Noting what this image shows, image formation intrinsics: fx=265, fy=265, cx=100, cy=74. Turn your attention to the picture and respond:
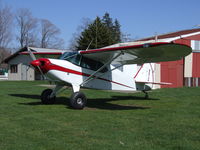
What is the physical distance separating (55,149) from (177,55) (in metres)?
6.96

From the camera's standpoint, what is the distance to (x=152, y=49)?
384 inches

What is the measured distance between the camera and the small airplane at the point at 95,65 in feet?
32.6

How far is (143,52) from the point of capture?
33.9ft

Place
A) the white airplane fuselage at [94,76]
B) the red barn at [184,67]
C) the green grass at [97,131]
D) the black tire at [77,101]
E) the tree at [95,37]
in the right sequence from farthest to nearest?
1. the tree at [95,37]
2. the red barn at [184,67]
3. the white airplane fuselage at [94,76]
4. the black tire at [77,101]
5. the green grass at [97,131]

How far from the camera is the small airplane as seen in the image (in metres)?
9.92

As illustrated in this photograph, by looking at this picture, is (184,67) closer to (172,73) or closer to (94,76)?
(172,73)

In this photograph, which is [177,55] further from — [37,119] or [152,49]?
[37,119]

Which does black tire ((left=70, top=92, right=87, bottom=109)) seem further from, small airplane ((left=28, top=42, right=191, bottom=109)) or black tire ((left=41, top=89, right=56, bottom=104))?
black tire ((left=41, top=89, right=56, bottom=104))

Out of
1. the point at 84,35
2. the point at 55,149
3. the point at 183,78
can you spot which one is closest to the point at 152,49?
the point at 55,149

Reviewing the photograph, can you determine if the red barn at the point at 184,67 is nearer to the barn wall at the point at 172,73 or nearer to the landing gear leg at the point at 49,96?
the barn wall at the point at 172,73

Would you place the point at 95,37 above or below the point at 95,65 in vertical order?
above

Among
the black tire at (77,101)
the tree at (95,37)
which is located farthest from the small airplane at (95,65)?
the tree at (95,37)

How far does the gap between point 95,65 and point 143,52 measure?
2.47 m

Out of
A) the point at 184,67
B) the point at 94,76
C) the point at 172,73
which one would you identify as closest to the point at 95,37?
the point at 184,67
